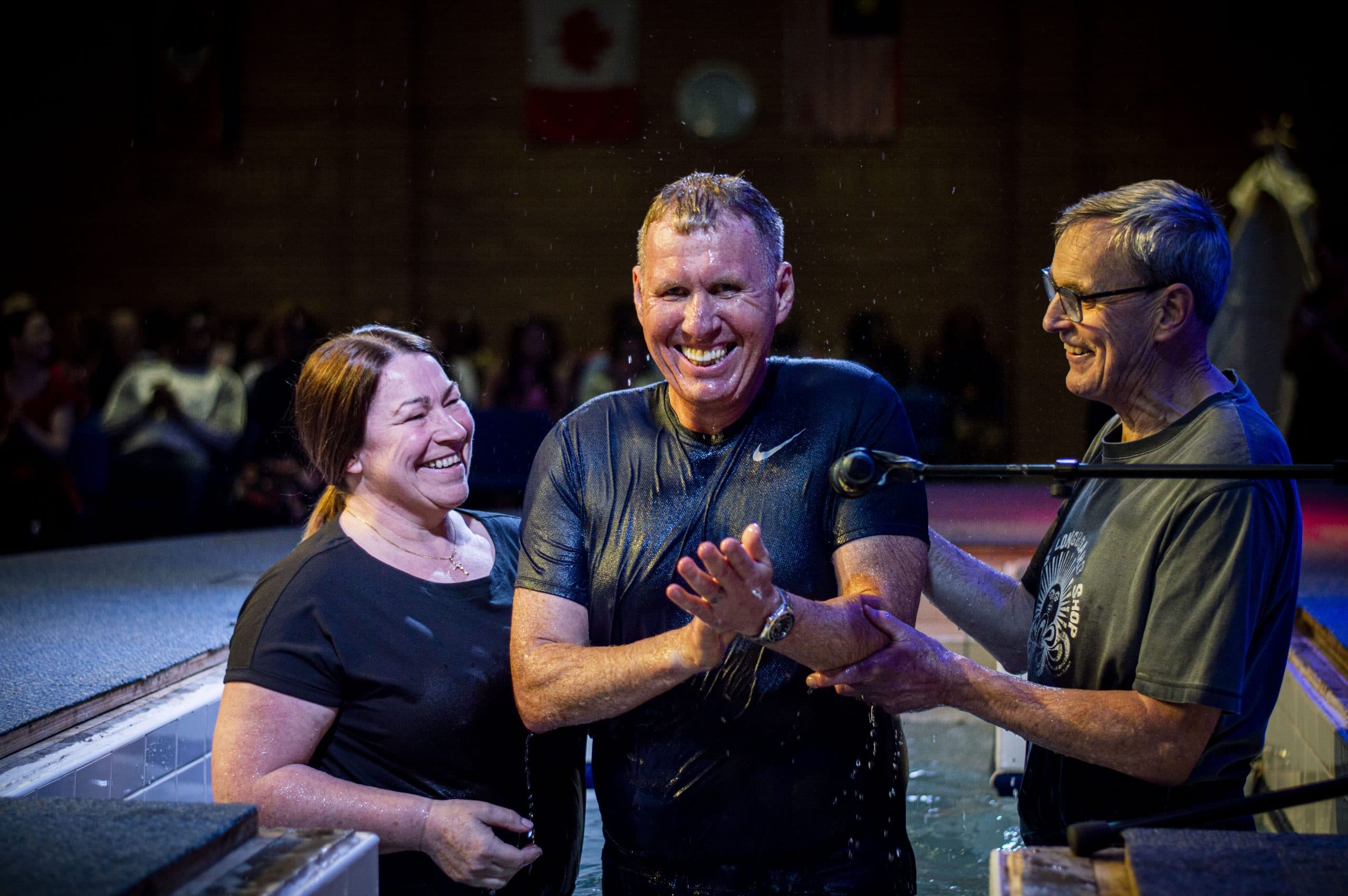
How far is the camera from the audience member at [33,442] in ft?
19.0

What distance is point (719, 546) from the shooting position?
174 cm

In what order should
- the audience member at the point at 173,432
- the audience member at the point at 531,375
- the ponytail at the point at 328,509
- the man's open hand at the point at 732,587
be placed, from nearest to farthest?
the man's open hand at the point at 732,587 → the ponytail at the point at 328,509 → the audience member at the point at 173,432 → the audience member at the point at 531,375

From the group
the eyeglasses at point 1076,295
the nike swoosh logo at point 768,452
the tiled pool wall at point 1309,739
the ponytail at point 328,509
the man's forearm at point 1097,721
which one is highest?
the eyeglasses at point 1076,295

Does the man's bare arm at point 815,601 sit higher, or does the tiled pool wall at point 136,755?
the man's bare arm at point 815,601

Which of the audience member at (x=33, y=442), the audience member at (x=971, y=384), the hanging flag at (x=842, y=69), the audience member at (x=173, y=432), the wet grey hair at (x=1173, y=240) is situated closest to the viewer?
the wet grey hair at (x=1173, y=240)

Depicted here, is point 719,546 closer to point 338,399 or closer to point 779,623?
point 779,623

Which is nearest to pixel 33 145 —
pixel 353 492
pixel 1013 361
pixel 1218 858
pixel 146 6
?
pixel 146 6

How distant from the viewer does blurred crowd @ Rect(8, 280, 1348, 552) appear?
5906 mm

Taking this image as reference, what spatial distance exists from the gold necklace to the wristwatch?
2.64 ft

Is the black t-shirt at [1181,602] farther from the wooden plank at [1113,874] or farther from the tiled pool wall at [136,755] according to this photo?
the tiled pool wall at [136,755]

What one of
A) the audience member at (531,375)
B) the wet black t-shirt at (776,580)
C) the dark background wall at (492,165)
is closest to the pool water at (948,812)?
the wet black t-shirt at (776,580)

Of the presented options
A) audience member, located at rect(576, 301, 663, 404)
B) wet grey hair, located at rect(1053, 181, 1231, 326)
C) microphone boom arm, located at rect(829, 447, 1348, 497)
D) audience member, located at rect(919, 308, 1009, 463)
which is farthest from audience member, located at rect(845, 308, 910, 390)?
microphone boom arm, located at rect(829, 447, 1348, 497)

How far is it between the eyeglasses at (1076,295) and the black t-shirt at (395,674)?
1.13 meters

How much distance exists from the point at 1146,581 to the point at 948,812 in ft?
6.70
